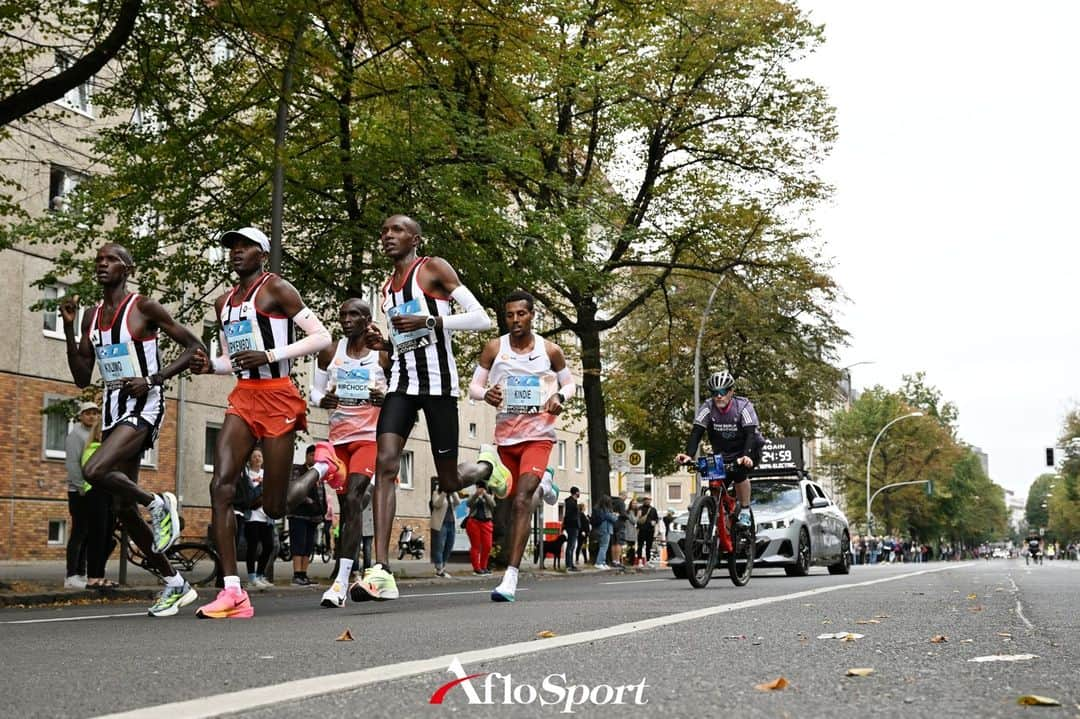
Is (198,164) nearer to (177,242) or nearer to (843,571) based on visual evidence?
(177,242)

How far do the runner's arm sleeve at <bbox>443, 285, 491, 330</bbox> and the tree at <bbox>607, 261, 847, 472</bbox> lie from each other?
32194mm

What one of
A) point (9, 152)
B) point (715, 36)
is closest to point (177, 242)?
point (9, 152)

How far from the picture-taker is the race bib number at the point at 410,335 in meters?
9.50

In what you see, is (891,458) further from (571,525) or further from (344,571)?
(344,571)

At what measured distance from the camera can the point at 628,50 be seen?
28.9 m

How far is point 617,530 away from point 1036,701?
84.5ft

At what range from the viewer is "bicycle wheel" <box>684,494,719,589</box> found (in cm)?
1302

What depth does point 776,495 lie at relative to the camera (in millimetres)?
21703

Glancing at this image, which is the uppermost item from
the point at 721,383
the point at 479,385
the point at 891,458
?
the point at 891,458

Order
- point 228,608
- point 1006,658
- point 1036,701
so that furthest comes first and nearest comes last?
point 228,608, point 1006,658, point 1036,701

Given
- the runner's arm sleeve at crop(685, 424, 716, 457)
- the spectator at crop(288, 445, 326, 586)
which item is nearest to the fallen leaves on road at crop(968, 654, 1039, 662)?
the runner's arm sleeve at crop(685, 424, 716, 457)

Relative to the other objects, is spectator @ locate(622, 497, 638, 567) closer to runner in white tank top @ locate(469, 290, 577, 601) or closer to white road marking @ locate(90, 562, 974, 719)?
runner in white tank top @ locate(469, 290, 577, 601)

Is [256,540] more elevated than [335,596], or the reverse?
[256,540]

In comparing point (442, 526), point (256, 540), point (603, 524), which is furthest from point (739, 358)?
point (256, 540)
